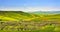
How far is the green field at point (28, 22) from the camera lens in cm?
198

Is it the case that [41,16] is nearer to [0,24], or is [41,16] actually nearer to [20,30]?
[20,30]

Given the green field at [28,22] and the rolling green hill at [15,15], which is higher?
the rolling green hill at [15,15]

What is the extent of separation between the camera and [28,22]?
200cm

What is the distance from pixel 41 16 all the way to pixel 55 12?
24 centimetres

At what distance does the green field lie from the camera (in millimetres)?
1981

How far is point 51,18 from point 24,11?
0.46 metres

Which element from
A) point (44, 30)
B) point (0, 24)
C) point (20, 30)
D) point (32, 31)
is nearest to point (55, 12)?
point (44, 30)

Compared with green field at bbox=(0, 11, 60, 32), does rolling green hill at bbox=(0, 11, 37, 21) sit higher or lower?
higher

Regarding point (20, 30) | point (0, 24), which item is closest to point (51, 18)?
point (20, 30)

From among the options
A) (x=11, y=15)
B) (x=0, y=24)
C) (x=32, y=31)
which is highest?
(x=11, y=15)

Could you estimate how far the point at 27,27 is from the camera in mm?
2004

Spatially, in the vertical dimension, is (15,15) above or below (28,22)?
above

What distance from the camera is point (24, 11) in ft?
6.68

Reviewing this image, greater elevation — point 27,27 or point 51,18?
point 51,18
